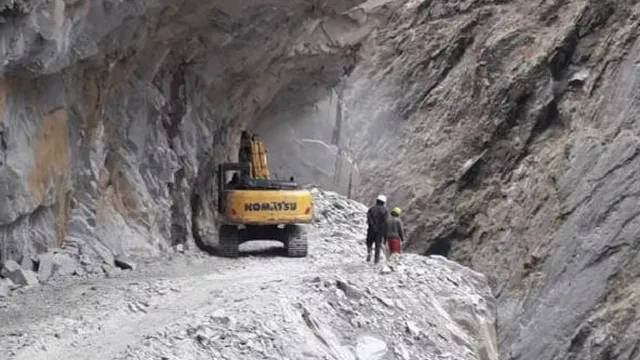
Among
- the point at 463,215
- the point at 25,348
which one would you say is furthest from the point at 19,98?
the point at 463,215

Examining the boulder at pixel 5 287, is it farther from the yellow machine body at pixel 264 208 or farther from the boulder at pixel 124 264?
the yellow machine body at pixel 264 208

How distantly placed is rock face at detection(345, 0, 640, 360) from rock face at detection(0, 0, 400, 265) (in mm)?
4352

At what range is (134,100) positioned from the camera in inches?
612

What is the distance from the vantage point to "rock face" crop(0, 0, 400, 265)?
37.0 ft

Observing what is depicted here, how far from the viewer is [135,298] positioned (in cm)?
1086

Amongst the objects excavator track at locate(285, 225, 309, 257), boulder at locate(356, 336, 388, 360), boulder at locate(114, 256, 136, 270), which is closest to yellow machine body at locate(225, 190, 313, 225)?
excavator track at locate(285, 225, 309, 257)

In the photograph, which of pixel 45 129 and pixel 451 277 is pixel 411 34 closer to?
pixel 451 277

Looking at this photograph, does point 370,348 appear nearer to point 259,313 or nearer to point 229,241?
point 259,313

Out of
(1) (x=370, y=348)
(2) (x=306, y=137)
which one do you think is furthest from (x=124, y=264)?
(2) (x=306, y=137)

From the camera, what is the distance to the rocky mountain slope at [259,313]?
9.05m

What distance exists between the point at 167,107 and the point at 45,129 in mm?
4979

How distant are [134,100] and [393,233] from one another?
16.9 feet

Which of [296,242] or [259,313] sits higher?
[296,242]

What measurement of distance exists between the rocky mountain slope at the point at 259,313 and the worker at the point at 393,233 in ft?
1.18
